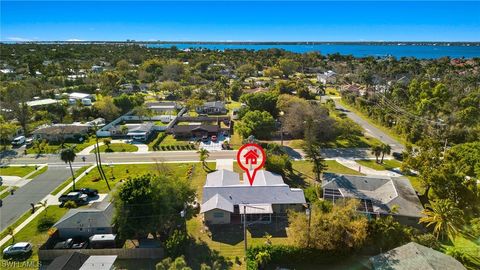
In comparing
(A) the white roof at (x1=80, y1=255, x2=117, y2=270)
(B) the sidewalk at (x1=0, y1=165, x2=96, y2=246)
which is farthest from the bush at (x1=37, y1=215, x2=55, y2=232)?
(A) the white roof at (x1=80, y1=255, x2=117, y2=270)

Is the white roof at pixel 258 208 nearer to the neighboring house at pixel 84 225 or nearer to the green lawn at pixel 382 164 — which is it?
the neighboring house at pixel 84 225

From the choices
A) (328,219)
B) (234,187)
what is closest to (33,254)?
(234,187)

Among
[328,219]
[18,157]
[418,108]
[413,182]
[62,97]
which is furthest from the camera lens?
[62,97]

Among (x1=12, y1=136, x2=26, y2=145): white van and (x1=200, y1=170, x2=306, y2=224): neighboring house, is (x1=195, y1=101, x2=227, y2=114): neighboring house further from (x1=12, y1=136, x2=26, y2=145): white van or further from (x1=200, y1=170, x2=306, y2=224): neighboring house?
(x1=200, y1=170, x2=306, y2=224): neighboring house

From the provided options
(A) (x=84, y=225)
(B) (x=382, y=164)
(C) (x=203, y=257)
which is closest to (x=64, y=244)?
(A) (x=84, y=225)

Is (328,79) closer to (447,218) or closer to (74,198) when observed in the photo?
(447,218)

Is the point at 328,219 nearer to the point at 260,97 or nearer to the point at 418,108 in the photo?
the point at 260,97

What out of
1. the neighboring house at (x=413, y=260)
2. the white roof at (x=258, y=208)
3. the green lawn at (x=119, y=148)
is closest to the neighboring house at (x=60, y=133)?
the green lawn at (x=119, y=148)
